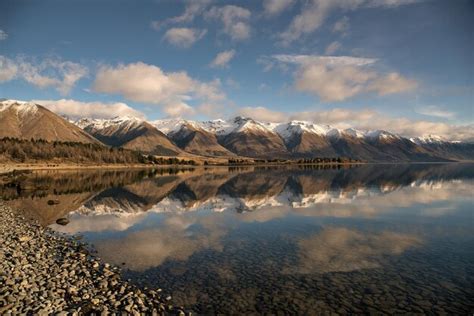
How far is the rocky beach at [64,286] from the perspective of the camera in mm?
19516

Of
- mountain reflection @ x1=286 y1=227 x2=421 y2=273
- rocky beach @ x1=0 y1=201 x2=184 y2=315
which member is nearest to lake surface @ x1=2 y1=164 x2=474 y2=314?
mountain reflection @ x1=286 y1=227 x2=421 y2=273

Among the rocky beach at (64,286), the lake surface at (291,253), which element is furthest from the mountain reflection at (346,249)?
the rocky beach at (64,286)

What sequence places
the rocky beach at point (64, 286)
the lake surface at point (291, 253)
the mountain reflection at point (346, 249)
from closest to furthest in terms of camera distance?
the rocky beach at point (64, 286)
the lake surface at point (291, 253)
the mountain reflection at point (346, 249)

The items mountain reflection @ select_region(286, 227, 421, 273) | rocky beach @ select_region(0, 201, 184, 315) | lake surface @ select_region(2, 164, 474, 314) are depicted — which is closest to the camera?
rocky beach @ select_region(0, 201, 184, 315)

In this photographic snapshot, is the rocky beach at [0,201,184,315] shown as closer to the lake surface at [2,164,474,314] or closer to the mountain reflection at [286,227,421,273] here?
the lake surface at [2,164,474,314]

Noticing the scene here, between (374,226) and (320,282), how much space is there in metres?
24.5

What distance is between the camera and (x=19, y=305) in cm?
1920

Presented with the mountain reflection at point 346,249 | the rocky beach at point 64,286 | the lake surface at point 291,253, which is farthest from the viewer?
the mountain reflection at point 346,249

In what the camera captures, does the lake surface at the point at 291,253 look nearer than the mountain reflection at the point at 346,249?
Yes

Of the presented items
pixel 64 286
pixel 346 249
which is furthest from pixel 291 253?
pixel 64 286

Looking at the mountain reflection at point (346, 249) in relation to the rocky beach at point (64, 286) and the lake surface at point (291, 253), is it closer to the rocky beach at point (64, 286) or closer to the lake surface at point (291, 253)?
the lake surface at point (291, 253)

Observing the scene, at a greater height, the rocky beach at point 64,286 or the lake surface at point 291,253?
the rocky beach at point 64,286

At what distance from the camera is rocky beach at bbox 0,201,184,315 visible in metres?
19.5

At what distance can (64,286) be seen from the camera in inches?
885
